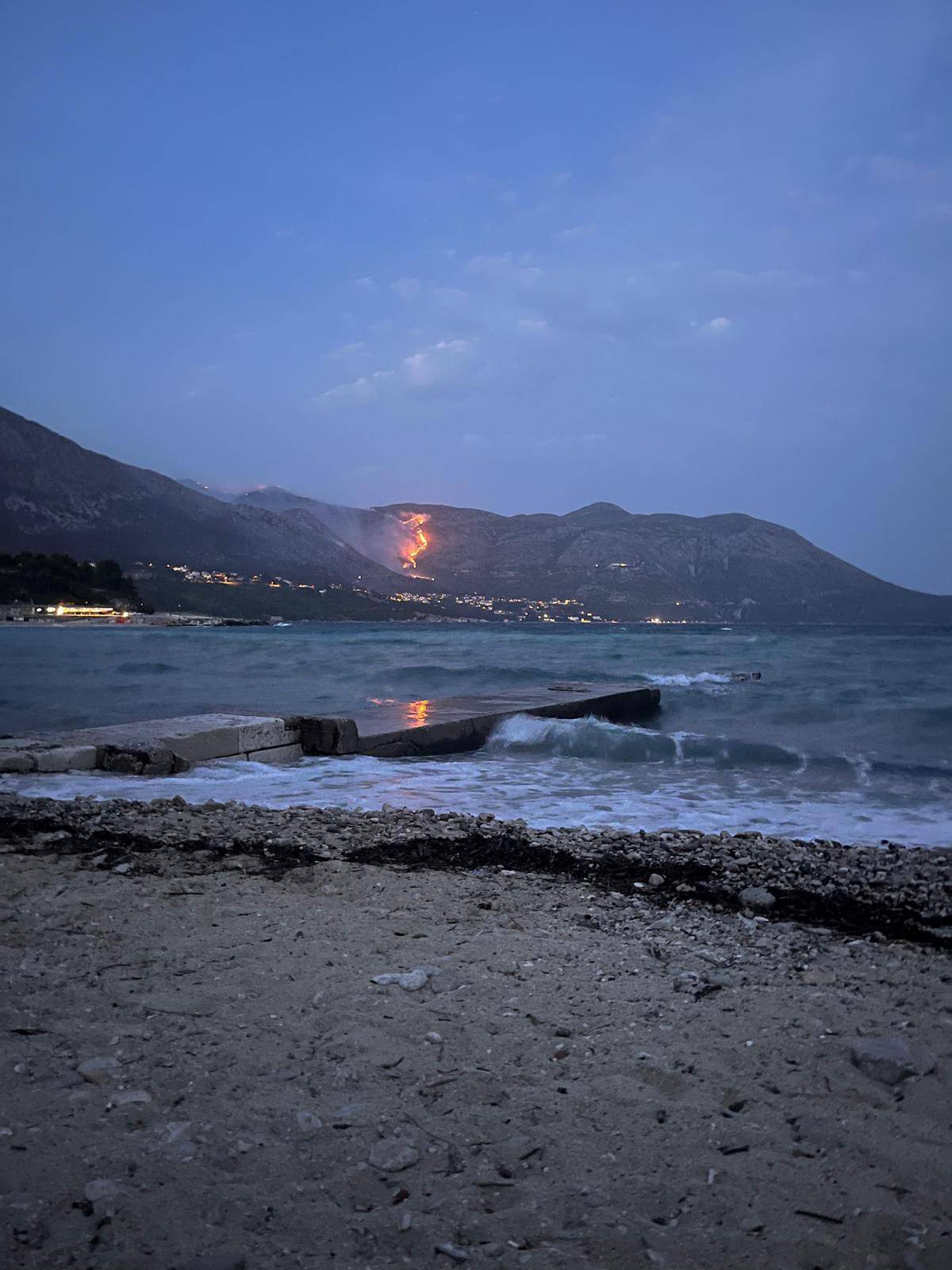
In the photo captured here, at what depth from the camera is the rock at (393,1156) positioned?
211 centimetres

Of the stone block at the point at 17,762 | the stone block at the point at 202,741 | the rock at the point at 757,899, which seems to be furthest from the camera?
the stone block at the point at 202,741

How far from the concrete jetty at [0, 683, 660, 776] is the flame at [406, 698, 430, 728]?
0.01 m

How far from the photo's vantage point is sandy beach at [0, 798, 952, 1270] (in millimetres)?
1902

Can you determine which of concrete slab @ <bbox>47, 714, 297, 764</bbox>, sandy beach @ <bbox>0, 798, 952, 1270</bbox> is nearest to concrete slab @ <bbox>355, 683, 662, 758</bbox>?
concrete slab @ <bbox>47, 714, 297, 764</bbox>

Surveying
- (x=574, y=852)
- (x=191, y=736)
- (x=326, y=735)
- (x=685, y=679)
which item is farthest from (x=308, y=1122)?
(x=685, y=679)

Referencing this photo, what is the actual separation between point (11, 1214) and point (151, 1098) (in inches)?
20.3

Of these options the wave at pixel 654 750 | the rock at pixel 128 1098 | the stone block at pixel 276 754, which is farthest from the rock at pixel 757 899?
the wave at pixel 654 750

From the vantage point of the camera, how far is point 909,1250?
1861 mm

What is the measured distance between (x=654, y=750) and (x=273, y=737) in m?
5.64

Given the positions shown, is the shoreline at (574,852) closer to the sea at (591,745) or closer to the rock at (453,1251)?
the sea at (591,745)

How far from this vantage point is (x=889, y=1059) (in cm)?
267

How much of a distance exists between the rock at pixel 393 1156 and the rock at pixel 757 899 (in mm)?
2670

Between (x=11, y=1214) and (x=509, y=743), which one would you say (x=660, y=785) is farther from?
(x=11, y=1214)

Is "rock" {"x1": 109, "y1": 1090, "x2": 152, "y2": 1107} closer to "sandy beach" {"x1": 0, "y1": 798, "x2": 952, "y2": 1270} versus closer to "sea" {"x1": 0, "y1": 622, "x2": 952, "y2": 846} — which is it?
"sandy beach" {"x1": 0, "y1": 798, "x2": 952, "y2": 1270}
